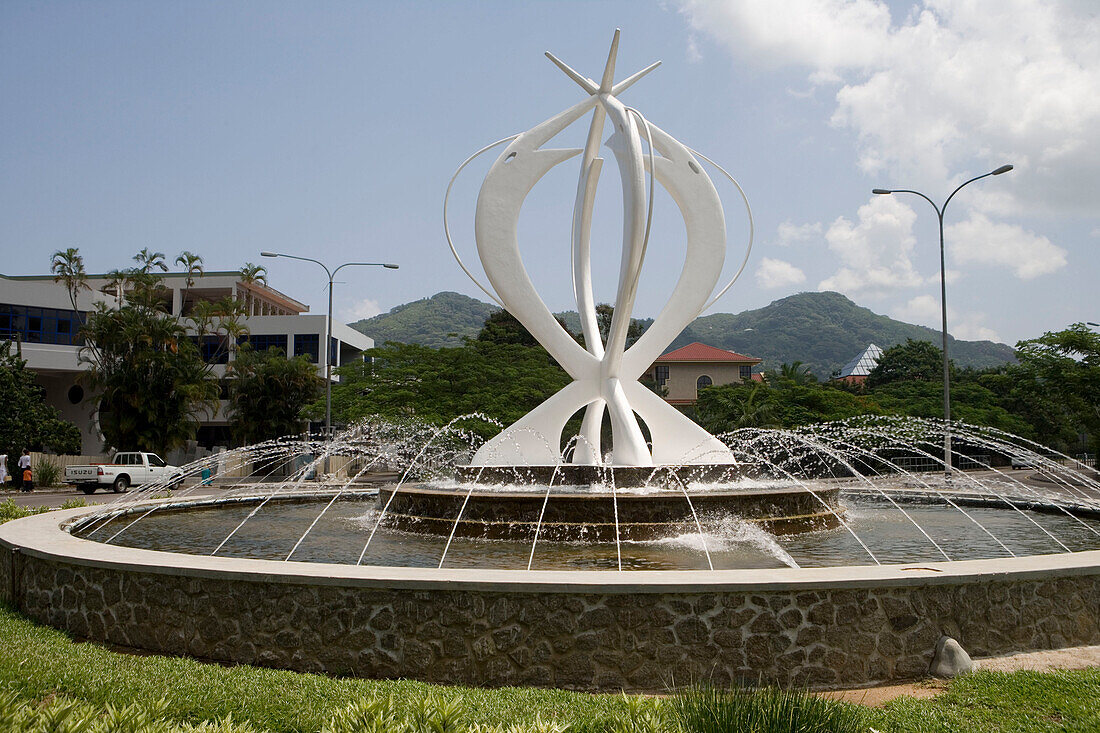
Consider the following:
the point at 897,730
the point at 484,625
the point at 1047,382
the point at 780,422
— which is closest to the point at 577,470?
the point at 484,625

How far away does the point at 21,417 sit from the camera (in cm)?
3238

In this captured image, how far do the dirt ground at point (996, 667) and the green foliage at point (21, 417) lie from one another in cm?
3448

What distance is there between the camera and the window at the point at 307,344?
51.8 m

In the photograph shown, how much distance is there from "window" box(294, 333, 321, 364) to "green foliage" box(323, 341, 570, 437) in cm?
1788

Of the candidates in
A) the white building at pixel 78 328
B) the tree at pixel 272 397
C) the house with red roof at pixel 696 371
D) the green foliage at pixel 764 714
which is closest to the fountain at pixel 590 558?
the green foliage at pixel 764 714

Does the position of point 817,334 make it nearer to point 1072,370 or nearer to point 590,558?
point 1072,370

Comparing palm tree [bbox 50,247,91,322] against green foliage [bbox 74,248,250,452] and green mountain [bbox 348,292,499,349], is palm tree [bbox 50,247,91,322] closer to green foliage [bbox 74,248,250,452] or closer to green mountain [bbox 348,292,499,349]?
green foliage [bbox 74,248,250,452]

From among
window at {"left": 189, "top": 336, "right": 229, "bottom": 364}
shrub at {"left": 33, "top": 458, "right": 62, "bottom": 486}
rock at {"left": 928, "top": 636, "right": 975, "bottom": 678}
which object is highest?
window at {"left": 189, "top": 336, "right": 229, "bottom": 364}

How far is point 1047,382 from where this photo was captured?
27.6 metres

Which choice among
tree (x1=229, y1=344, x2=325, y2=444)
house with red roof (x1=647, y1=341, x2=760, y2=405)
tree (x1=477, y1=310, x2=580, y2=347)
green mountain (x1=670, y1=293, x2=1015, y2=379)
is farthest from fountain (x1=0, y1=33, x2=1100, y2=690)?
green mountain (x1=670, y1=293, x2=1015, y2=379)

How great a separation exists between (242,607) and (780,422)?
108 feet

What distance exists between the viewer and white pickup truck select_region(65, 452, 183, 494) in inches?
988

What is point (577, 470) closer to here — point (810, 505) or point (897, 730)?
point (810, 505)

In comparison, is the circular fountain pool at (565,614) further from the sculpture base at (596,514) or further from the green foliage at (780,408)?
the green foliage at (780,408)
